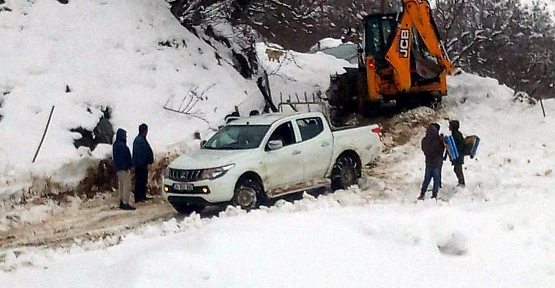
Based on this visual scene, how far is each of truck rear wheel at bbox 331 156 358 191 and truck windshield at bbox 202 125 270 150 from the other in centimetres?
185

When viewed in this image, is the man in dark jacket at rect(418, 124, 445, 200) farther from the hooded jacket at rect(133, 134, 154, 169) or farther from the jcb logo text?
the jcb logo text

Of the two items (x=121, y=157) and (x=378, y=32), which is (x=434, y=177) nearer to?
(x=121, y=157)

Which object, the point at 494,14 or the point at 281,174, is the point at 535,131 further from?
the point at 494,14

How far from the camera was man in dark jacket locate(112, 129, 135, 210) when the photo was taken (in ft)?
45.0

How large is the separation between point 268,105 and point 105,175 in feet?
25.4

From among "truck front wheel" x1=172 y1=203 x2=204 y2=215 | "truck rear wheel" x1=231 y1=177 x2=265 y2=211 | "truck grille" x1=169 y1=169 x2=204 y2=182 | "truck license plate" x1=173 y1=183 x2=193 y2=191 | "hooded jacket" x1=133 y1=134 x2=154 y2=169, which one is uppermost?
"hooded jacket" x1=133 y1=134 x2=154 y2=169

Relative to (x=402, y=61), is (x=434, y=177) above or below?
below

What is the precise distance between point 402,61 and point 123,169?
949 cm

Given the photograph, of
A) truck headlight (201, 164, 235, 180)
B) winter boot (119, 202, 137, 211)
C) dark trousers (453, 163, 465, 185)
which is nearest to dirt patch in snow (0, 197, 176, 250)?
winter boot (119, 202, 137, 211)

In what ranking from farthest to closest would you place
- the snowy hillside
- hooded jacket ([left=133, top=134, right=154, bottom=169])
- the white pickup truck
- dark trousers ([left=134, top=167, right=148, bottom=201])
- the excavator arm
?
the excavator arm, the snowy hillside, dark trousers ([left=134, top=167, right=148, bottom=201]), hooded jacket ([left=133, top=134, right=154, bottom=169]), the white pickup truck

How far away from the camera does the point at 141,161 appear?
14.3 m

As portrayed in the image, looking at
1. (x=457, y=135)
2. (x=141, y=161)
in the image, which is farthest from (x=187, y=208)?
(x=457, y=135)

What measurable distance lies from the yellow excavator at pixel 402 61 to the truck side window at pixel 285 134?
23.9 feet

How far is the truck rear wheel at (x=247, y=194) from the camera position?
489 inches
